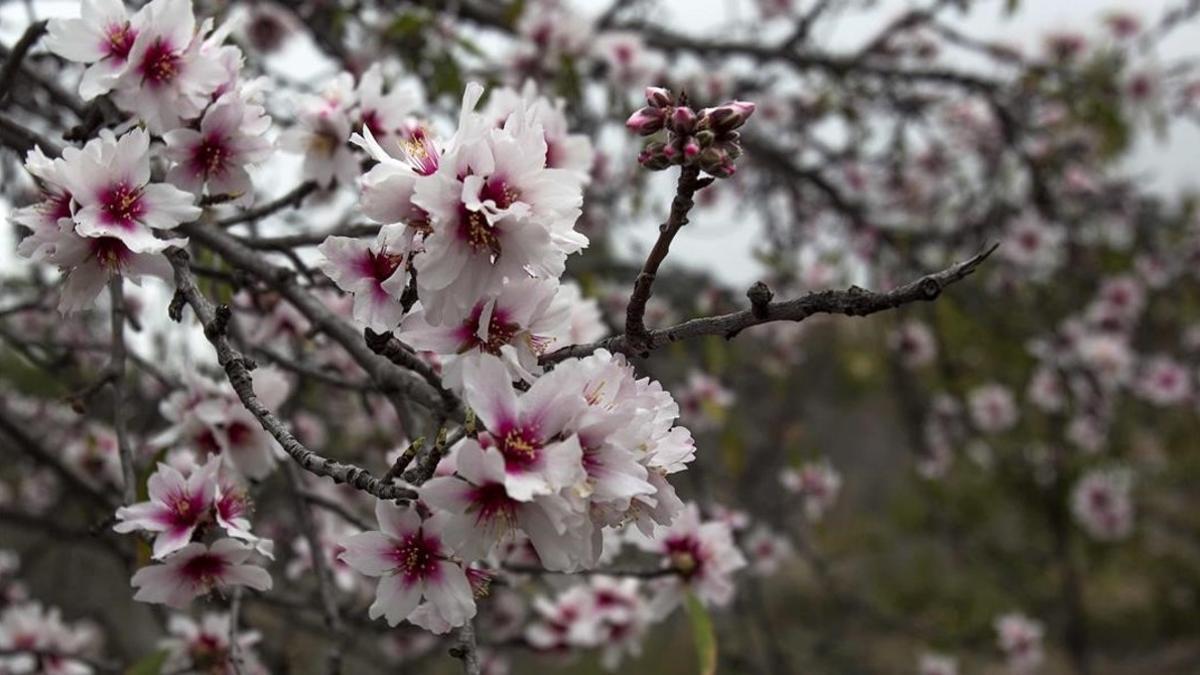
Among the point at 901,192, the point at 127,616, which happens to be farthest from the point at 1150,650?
the point at 127,616

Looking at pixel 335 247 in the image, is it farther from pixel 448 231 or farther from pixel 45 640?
pixel 45 640

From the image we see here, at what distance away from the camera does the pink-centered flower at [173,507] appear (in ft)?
2.97

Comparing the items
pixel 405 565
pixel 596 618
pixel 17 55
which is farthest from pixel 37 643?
pixel 405 565

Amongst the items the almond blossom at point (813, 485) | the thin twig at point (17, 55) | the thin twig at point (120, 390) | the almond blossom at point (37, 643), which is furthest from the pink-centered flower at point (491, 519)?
the almond blossom at point (813, 485)

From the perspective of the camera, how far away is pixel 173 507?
939 mm

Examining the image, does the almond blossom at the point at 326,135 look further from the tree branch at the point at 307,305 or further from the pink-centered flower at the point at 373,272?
the pink-centered flower at the point at 373,272

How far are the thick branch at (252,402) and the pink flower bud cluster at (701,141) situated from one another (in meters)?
0.31

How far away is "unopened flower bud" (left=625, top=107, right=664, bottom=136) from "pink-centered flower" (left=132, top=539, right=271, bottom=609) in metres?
0.54

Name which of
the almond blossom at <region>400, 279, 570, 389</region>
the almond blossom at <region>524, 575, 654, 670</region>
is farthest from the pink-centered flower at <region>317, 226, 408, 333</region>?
the almond blossom at <region>524, 575, 654, 670</region>

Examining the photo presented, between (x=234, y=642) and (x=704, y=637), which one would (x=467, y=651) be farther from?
(x=704, y=637)

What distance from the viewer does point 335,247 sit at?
2.71ft

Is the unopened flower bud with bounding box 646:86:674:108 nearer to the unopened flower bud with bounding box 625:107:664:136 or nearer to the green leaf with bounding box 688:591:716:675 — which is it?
the unopened flower bud with bounding box 625:107:664:136

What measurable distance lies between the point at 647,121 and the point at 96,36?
0.64 meters

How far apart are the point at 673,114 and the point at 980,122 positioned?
3.85 m
